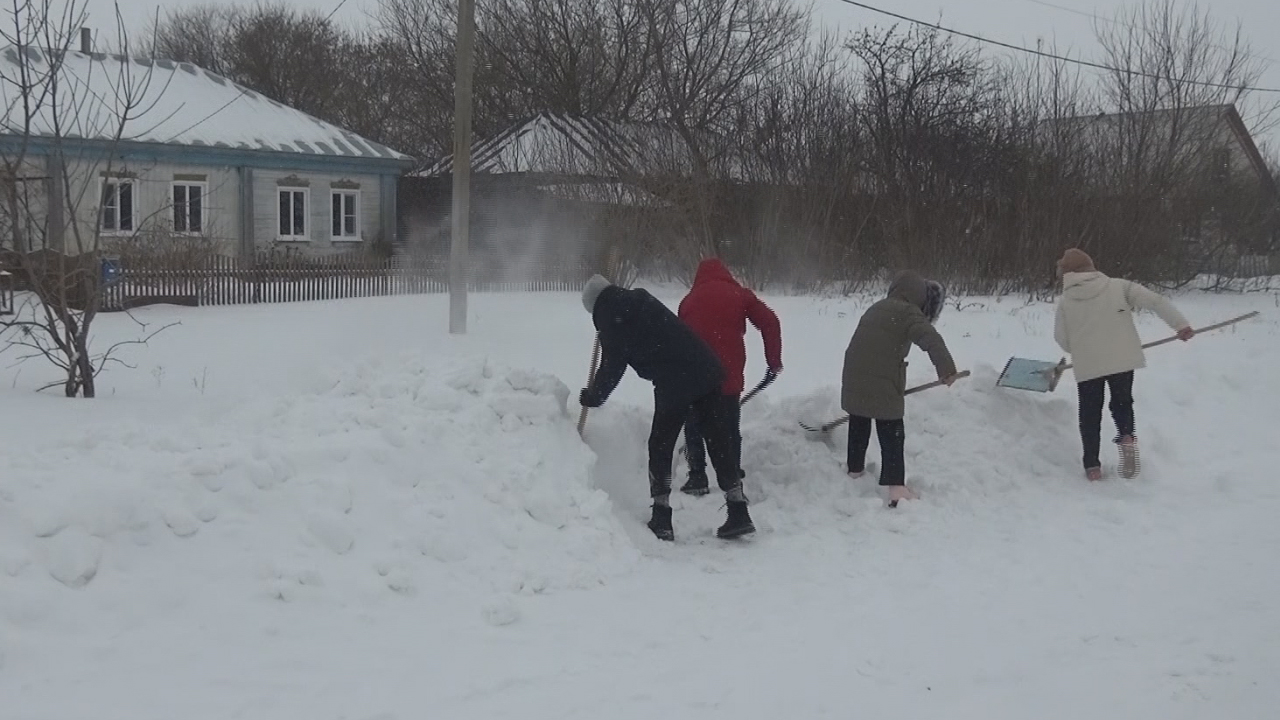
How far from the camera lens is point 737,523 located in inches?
260

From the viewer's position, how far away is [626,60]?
3259 cm

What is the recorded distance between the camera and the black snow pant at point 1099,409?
803 centimetres

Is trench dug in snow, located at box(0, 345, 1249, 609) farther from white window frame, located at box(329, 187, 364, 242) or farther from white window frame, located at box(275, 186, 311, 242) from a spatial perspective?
white window frame, located at box(329, 187, 364, 242)

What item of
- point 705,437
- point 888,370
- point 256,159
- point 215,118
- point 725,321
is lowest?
point 705,437

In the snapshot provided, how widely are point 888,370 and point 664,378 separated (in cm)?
165

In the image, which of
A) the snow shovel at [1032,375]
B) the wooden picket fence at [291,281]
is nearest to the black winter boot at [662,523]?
the snow shovel at [1032,375]

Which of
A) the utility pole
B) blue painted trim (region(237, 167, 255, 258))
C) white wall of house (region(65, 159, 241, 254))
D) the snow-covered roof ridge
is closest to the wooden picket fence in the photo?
the utility pole

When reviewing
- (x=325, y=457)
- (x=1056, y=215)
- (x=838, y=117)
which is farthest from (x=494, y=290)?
(x=325, y=457)

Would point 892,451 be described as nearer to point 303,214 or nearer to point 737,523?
point 737,523

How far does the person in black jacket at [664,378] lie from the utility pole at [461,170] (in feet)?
16.9

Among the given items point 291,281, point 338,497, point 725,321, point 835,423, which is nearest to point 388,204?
point 291,281

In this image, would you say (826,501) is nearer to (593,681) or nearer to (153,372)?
(593,681)

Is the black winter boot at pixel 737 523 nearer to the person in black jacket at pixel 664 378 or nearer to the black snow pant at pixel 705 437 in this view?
the person in black jacket at pixel 664 378

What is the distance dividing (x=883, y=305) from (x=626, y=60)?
26507mm
